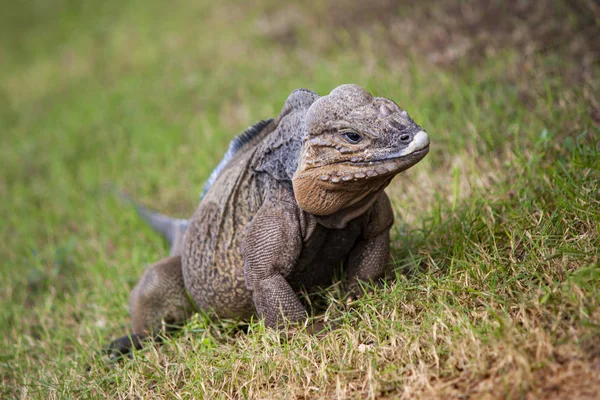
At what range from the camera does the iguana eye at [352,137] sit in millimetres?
3293

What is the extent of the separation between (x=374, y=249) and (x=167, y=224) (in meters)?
2.46

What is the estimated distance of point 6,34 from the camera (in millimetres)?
14219

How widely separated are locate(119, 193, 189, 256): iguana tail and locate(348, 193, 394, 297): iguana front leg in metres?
1.54

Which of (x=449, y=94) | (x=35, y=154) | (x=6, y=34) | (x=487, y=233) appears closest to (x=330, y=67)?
(x=449, y=94)

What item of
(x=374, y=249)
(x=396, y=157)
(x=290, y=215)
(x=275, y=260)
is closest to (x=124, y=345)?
(x=275, y=260)

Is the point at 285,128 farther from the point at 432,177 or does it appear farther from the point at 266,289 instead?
the point at 432,177

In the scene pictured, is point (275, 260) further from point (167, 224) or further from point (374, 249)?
point (167, 224)

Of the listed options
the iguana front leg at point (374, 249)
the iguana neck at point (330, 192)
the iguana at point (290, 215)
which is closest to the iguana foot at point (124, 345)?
the iguana at point (290, 215)

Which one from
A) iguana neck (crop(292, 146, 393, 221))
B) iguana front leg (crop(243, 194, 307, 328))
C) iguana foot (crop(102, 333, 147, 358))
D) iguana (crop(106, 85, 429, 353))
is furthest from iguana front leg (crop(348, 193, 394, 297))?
iguana foot (crop(102, 333, 147, 358))

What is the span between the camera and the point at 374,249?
386 centimetres

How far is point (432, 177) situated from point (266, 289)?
201 centimetres

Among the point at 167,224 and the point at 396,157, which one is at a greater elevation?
the point at 396,157

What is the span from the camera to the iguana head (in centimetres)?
322

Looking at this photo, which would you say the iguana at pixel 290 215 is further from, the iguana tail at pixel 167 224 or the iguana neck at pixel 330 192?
the iguana tail at pixel 167 224
